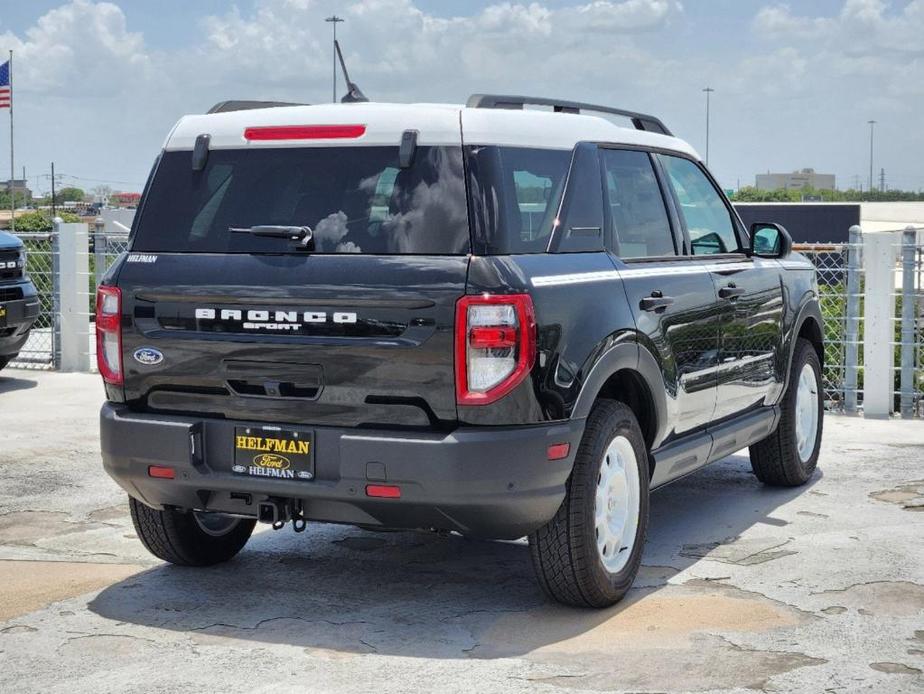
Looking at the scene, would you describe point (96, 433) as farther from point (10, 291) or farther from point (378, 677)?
point (378, 677)

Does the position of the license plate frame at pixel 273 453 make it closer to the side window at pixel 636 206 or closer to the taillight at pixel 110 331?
the taillight at pixel 110 331

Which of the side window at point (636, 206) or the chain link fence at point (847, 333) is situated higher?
the side window at point (636, 206)

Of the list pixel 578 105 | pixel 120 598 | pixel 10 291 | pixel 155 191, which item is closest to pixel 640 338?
pixel 578 105

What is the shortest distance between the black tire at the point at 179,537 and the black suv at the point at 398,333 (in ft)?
0.09

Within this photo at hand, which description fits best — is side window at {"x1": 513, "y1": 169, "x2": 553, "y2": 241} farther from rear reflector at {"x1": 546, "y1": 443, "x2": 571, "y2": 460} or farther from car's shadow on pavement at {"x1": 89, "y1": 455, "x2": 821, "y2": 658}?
car's shadow on pavement at {"x1": 89, "y1": 455, "x2": 821, "y2": 658}

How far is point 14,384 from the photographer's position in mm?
13406

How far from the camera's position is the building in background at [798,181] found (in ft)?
534

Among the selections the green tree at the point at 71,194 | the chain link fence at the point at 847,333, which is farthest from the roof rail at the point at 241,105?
the green tree at the point at 71,194

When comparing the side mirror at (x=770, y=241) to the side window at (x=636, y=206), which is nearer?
the side window at (x=636, y=206)

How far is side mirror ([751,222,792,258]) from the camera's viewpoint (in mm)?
7660

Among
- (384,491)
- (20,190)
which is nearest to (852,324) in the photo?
(384,491)

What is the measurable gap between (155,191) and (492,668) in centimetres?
234

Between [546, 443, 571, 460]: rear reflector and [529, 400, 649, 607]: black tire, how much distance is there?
201 mm

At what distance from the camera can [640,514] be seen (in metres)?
5.96
